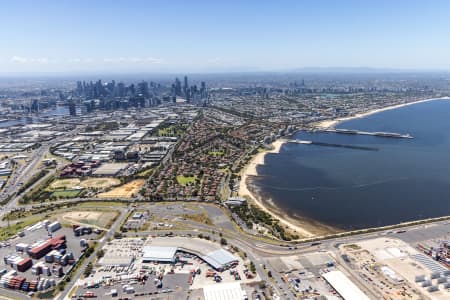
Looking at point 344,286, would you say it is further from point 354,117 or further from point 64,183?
point 354,117

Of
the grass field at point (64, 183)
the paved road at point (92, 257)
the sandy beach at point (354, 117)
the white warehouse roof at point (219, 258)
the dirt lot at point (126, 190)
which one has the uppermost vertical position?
the sandy beach at point (354, 117)

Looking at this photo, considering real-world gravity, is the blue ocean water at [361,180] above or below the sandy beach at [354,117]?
below

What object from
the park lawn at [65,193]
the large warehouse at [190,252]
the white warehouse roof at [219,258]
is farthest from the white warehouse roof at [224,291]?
the park lawn at [65,193]

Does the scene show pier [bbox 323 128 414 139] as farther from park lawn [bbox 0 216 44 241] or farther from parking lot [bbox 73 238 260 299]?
park lawn [bbox 0 216 44 241]

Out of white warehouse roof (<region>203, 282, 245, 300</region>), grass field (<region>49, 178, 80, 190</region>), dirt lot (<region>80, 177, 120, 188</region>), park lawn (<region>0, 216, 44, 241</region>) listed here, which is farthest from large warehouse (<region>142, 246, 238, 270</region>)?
grass field (<region>49, 178, 80, 190</region>)

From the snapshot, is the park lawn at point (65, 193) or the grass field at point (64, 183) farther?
the grass field at point (64, 183)

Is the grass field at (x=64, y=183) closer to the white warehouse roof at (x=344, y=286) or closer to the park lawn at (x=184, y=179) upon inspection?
the park lawn at (x=184, y=179)
